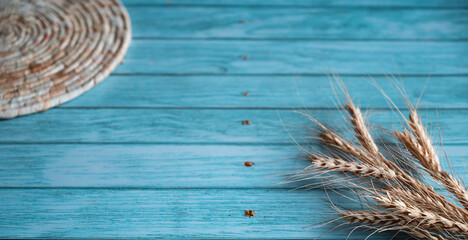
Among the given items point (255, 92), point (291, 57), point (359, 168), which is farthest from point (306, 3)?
point (359, 168)

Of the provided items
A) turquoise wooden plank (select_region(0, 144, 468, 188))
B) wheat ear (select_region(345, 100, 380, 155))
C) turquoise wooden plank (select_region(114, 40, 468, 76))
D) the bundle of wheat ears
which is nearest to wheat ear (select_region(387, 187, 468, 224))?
the bundle of wheat ears

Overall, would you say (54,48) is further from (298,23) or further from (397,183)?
(397,183)

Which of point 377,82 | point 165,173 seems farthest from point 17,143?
point 377,82

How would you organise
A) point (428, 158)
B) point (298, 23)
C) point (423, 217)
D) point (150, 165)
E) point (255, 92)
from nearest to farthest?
point (423, 217)
point (428, 158)
point (150, 165)
point (255, 92)
point (298, 23)

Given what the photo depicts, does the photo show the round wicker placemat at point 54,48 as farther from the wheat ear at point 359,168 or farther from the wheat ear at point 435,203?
the wheat ear at point 435,203

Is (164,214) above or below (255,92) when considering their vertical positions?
below

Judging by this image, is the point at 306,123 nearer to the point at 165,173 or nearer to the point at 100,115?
the point at 165,173
